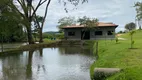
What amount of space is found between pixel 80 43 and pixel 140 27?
3528 centimetres

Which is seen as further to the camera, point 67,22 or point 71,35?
point 67,22

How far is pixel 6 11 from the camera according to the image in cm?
2434

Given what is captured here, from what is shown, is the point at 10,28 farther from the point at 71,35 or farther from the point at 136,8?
the point at 136,8

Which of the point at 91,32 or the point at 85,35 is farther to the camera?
the point at 85,35

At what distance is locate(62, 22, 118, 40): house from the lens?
155ft

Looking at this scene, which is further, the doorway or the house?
the doorway

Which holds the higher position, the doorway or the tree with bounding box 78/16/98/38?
the tree with bounding box 78/16/98/38

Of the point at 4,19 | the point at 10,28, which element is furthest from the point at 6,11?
the point at 10,28

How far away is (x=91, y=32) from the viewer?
4881 cm

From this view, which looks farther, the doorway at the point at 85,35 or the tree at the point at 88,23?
the doorway at the point at 85,35

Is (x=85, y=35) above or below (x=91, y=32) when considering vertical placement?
below

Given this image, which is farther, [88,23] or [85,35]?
[85,35]

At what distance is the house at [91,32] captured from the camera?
47.3 metres

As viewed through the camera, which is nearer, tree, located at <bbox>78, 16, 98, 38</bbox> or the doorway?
tree, located at <bbox>78, 16, 98, 38</bbox>
